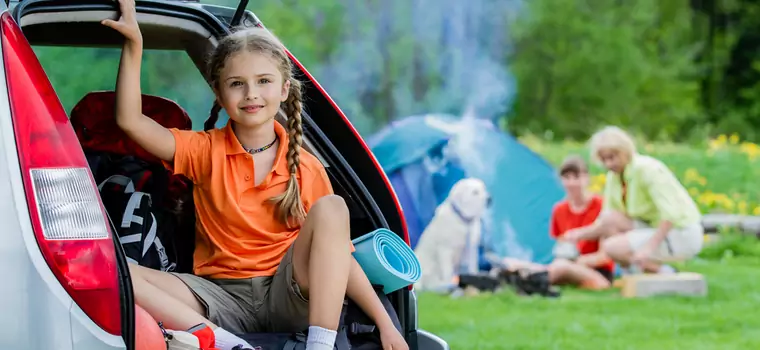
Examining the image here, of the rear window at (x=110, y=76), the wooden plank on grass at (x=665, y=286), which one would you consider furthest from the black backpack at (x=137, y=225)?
the wooden plank on grass at (x=665, y=286)

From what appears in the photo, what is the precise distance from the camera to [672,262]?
7746 millimetres

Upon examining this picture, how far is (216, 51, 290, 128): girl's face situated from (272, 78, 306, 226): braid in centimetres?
4

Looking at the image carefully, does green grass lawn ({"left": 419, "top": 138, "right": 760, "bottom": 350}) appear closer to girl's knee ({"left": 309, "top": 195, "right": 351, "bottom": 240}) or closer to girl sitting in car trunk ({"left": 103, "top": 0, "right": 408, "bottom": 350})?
girl sitting in car trunk ({"left": 103, "top": 0, "right": 408, "bottom": 350})

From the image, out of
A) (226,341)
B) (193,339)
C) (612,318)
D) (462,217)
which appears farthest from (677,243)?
(193,339)

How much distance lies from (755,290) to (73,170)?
5.70m

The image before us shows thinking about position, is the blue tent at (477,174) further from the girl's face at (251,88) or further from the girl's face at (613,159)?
the girl's face at (251,88)

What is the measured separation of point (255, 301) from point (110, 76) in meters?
4.83

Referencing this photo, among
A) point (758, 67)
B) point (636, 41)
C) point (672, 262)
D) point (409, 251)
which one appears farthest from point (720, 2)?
point (409, 251)

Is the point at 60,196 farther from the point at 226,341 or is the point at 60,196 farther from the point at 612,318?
the point at 612,318

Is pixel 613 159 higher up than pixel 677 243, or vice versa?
pixel 613 159

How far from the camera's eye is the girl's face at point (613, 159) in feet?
23.5

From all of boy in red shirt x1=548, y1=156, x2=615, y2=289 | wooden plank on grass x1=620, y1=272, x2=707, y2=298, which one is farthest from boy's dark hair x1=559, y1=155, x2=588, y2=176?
wooden plank on grass x1=620, y1=272, x2=707, y2=298

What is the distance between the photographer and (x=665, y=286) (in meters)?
6.52

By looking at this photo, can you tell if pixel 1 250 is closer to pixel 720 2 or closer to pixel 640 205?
pixel 640 205
